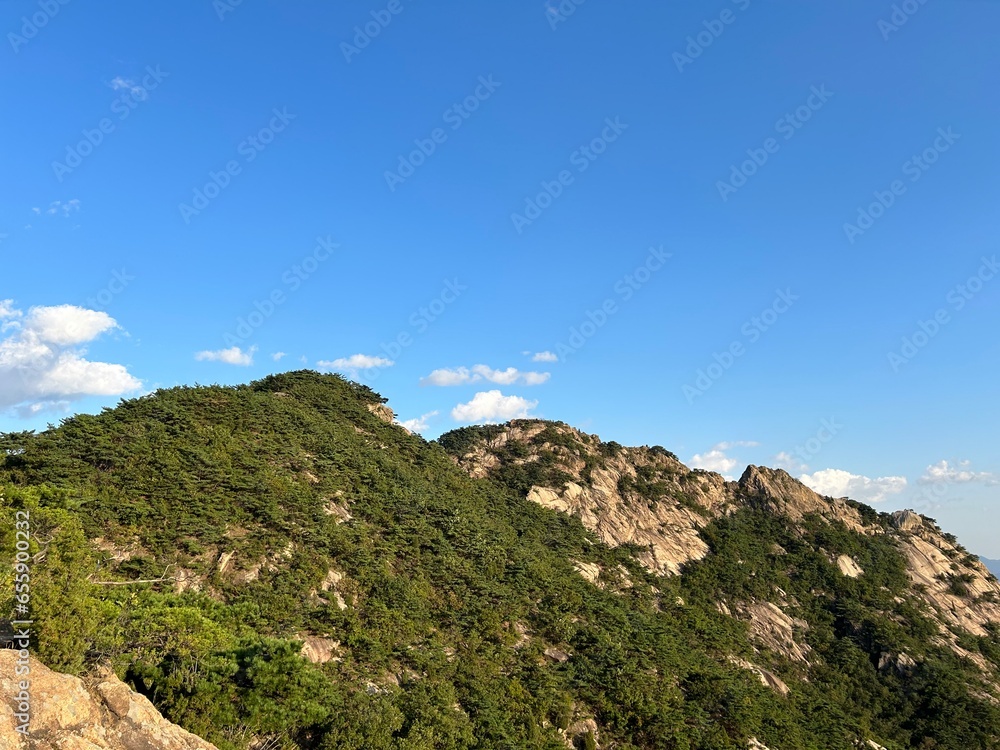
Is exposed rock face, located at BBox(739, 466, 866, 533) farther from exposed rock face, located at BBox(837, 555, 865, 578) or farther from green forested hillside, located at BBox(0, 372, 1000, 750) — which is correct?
green forested hillside, located at BBox(0, 372, 1000, 750)

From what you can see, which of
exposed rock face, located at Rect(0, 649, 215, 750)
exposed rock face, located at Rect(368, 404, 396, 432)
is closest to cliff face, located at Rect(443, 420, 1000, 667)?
exposed rock face, located at Rect(368, 404, 396, 432)

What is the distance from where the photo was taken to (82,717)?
15.5 metres

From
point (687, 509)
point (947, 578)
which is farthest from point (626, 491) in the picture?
point (947, 578)

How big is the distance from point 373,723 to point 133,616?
42.9ft

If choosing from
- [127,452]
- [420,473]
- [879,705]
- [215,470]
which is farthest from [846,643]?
[127,452]

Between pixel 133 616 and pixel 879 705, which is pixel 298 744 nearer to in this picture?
pixel 133 616

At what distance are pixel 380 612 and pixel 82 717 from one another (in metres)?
23.4

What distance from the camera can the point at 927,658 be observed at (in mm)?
62281

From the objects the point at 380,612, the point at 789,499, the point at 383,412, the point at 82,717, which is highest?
the point at 789,499

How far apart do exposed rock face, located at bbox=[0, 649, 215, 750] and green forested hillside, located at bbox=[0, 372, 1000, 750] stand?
1553 mm

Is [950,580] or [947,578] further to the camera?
[947,578]

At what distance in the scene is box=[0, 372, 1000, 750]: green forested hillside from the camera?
23.3 metres

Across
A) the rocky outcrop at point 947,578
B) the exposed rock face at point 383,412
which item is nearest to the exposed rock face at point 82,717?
the exposed rock face at point 383,412

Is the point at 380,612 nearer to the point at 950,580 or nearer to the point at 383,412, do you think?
the point at 383,412
